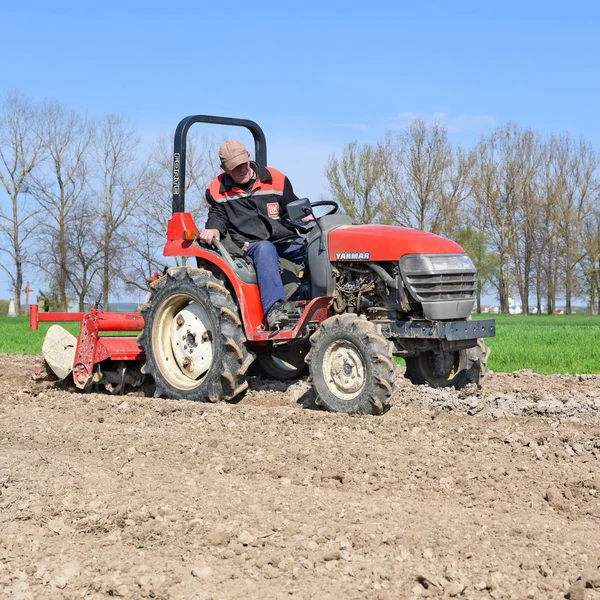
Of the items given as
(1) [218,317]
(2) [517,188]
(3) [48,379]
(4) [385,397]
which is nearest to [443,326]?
(4) [385,397]

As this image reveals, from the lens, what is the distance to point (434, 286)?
20.4 ft

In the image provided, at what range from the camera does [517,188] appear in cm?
4350

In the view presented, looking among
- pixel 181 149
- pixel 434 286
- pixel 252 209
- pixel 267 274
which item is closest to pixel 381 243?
pixel 434 286

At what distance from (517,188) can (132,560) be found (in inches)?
1668

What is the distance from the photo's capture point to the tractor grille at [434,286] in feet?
20.3

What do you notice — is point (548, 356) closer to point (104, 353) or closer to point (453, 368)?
point (453, 368)

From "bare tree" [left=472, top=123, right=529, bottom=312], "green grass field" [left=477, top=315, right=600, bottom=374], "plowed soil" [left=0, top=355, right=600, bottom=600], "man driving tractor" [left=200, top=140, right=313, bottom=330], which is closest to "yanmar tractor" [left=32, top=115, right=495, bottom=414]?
"man driving tractor" [left=200, top=140, right=313, bottom=330]

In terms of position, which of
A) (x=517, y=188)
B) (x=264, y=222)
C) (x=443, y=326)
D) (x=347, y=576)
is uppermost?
(x=517, y=188)

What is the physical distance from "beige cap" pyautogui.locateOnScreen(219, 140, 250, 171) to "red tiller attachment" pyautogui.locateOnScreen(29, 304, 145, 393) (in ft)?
6.02

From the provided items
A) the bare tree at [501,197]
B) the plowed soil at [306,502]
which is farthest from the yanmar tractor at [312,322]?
the bare tree at [501,197]

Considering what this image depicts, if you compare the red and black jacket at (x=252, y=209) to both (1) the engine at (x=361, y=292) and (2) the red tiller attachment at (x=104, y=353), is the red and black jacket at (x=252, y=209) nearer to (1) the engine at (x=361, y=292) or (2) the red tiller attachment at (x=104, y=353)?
(1) the engine at (x=361, y=292)

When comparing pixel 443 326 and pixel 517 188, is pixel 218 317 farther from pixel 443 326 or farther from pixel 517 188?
pixel 517 188

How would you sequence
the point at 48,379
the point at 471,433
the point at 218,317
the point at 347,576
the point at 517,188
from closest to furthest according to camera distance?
the point at 347,576
the point at 471,433
the point at 218,317
the point at 48,379
the point at 517,188

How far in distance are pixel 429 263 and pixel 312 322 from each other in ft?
3.29
